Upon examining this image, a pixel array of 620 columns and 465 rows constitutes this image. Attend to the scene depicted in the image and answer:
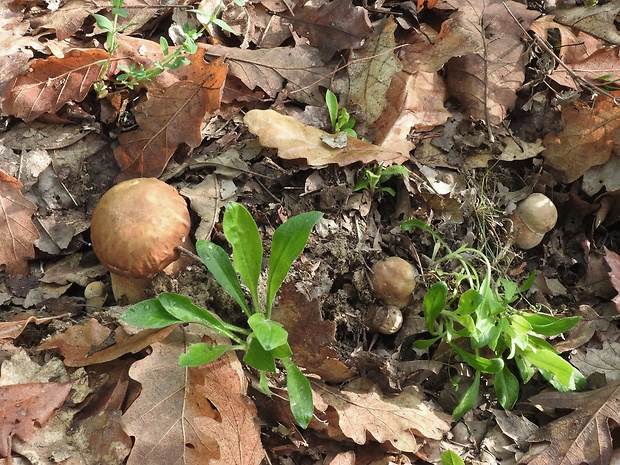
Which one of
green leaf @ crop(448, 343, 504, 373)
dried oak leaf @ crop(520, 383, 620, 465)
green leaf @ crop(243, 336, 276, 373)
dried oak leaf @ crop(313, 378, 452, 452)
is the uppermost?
green leaf @ crop(243, 336, 276, 373)

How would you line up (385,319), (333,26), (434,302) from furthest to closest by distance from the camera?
(333,26)
(385,319)
(434,302)

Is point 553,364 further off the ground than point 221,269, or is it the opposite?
point 221,269

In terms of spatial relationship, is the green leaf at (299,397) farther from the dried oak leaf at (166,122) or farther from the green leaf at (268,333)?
the dried oak leaf at (166,122)

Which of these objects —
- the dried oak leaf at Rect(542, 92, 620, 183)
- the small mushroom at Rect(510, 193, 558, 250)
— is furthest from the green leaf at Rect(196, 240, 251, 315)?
the dried oak leaf at Rect(542, 92, 620, 183)

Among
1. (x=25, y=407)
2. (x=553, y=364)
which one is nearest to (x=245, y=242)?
(x=25, y=407)

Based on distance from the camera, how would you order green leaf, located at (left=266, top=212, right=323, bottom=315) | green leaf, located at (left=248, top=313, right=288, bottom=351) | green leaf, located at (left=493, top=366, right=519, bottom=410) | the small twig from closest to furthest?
green leaf, located at (left=248, top=313, right=288, bottom=351) < green leaf, located at (left=266, top=212, right=323, bottom=315) < green leaf, located at (left=493, top=366, right=519, bottom=410) < the small twig

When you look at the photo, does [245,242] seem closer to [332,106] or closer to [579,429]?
[332,106]

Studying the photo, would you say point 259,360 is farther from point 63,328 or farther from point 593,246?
point 593,246

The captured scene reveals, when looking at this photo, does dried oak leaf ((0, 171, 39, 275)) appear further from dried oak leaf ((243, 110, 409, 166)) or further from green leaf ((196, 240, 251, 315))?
dried oak leaf ((243, 110, 409, 166))
